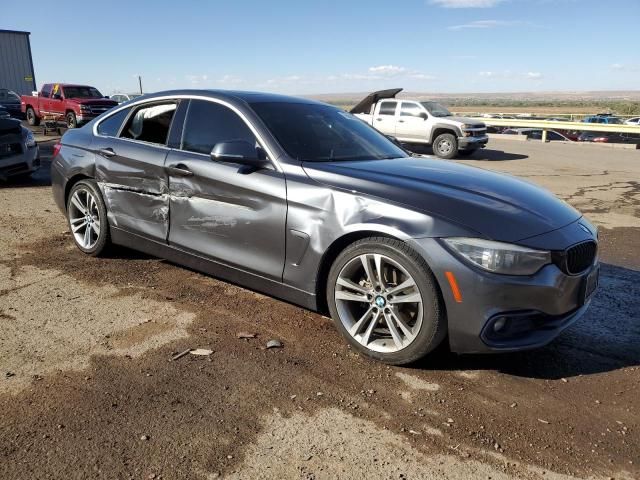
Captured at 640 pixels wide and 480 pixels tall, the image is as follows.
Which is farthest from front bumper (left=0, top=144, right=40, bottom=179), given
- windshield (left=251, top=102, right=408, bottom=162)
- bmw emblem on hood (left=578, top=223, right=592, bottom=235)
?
bmw emblem on hood (left=578, top=223, right=592, bottom=235)

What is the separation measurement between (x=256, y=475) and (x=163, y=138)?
3.08m

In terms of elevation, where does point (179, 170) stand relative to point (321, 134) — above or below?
below

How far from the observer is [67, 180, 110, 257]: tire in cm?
514

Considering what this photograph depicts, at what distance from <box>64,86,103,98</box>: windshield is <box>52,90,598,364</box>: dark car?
19748 mm

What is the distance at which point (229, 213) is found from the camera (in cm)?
404

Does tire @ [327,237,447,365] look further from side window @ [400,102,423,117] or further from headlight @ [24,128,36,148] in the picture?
side window @ [400,102,423,117]

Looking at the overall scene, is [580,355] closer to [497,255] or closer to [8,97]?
[497,255]

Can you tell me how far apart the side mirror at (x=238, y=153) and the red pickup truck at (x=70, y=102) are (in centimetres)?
1936

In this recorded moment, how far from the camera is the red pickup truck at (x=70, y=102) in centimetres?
2161

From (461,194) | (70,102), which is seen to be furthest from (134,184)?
(70,102)

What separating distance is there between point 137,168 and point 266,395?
2514mm

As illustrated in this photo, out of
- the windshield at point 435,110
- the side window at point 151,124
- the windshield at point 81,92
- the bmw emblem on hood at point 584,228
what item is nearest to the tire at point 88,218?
the side window at point 151,124

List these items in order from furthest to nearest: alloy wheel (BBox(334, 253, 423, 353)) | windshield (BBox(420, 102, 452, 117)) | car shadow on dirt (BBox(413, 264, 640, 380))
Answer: windshield (BBox(420, 102, 452, 117))
car shadow on dirt (BBox(413, 264, 640, 380))
alloy wheel (BBox(334, 253, 423, 353))

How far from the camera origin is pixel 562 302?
3.25 metres
